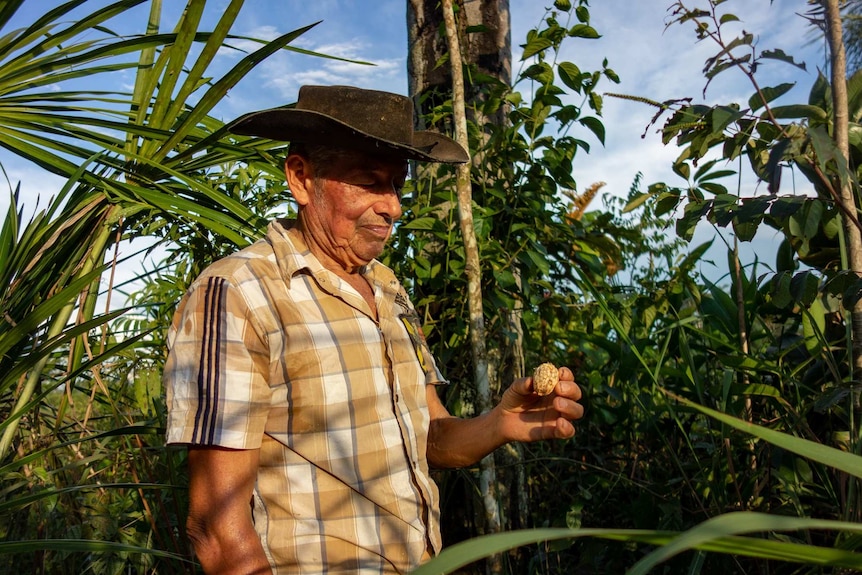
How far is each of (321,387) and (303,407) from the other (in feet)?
0.19

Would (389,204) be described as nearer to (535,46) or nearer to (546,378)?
(546,378)

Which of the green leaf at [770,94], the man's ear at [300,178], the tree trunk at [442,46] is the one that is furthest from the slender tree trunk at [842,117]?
the tree trunk at [442,46]

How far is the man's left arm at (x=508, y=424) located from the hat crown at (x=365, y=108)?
695mm

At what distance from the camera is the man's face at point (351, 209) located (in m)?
1.94

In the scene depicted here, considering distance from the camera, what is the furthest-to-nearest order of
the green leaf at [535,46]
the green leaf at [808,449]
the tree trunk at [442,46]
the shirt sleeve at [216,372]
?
the tree trunk at [442,46] < the green leaf at [535,46] < the shirt sleeve at [216,372] < the green leaf at [808,449]

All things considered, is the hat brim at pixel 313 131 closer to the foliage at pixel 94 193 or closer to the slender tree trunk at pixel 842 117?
the foliage at pixel 94 193

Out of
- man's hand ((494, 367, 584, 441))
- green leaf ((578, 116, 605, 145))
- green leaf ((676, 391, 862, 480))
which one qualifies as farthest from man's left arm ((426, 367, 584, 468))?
green leaf ((578, 116, 605, 145))

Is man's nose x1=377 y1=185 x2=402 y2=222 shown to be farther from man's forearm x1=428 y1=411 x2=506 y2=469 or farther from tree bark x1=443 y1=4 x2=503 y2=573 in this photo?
tree bark x1=443 y1=4 x2=503 y2=573

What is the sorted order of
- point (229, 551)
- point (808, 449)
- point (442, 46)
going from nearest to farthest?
point (808, 449), point (229, 551), point (442, 46)

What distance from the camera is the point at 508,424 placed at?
205 centimetres

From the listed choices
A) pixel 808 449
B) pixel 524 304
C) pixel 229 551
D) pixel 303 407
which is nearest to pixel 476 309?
pixel 524 304

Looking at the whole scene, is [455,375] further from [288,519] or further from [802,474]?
[288,519]

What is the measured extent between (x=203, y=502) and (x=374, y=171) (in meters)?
0.87

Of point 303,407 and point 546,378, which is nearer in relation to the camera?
point 303,407
